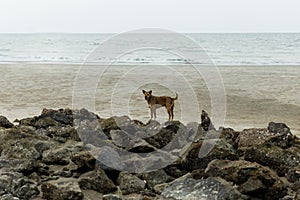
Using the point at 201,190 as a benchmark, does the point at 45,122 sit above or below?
above

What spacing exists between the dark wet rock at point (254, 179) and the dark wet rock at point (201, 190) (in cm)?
10

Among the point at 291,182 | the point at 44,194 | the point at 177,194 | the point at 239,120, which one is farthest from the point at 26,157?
the point at 239,120

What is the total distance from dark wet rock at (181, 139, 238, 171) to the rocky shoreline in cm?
1

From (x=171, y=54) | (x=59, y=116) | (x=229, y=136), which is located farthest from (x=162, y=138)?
(x=171, y=54)

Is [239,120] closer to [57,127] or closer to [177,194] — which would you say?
[57,127]

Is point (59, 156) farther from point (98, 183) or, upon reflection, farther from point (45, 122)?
point (45, 122)

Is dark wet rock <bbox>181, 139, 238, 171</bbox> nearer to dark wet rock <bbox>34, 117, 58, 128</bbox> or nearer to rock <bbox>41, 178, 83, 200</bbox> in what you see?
rock <bbox>41, 178, 83, 200</bbox>

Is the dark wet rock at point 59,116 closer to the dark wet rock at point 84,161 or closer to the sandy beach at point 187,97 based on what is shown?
the dark wet rock at point 84,161

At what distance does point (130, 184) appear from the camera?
6320 millimetres

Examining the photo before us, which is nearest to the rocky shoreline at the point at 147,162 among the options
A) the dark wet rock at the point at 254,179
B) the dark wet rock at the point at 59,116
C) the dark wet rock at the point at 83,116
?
the dark wet rock at the point at 254,179

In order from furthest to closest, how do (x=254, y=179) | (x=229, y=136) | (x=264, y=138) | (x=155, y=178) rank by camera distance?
(x=229, y=136)
(x=264, y=138)
(x=155, y=178)
(x=254, y=179)

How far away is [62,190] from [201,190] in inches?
68.5

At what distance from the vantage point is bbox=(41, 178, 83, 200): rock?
5.96 m

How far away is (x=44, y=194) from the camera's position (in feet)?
20.1
